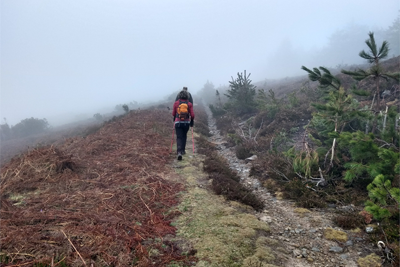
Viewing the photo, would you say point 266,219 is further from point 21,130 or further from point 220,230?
point 21,130

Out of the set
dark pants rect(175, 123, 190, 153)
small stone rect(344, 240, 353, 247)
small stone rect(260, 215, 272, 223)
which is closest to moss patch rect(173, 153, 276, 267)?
small stone rect(260, 215, 272, 223)

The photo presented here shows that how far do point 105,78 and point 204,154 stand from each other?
216 m

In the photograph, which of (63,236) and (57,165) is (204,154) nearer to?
(57,165)

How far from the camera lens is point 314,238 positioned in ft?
12.4

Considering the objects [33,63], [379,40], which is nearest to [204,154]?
[379,40]

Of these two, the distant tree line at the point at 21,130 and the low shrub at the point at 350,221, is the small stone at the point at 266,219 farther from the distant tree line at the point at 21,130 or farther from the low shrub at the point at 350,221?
the distant tree line at the point at 21,130

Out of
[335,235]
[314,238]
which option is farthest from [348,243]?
[314,238]

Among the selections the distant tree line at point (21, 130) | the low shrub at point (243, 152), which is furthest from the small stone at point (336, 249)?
the distant tree line at point (21, 130)

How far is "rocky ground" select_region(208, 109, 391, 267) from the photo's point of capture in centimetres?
318

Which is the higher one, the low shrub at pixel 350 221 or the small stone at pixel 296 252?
the low shrub at pixel 350 221

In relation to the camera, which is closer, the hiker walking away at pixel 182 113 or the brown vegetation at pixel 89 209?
the brown vegetation at pixel 89 209

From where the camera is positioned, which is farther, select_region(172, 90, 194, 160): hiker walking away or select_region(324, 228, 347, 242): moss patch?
select_region(172, 90, 194, 160): hiker walking away

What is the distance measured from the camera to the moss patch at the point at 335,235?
145 inches

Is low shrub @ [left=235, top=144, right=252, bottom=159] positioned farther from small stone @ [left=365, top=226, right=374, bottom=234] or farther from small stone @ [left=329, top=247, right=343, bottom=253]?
small stone @ [left=329, top=247, right=343, bottom=253]
